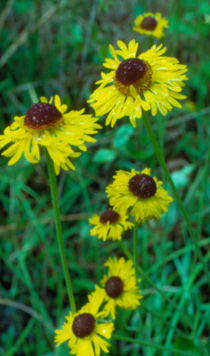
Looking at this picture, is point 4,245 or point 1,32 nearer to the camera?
point 4,245

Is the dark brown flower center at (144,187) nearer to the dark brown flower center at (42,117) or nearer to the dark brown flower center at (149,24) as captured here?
the dark brown flower center at (42,117)

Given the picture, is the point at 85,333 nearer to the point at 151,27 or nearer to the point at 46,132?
the point at 46,132

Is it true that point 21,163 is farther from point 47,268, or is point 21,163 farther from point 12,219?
point 47,268

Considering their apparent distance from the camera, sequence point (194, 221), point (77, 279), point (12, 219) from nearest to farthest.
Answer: point (77, 279) → point (194, 221) → point (12, 219)

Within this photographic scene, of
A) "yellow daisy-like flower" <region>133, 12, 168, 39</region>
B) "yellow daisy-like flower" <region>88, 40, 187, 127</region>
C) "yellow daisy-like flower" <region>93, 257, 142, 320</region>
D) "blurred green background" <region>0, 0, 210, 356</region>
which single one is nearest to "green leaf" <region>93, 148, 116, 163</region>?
"blurred green background" <region>0, 0, 210, 356</region>

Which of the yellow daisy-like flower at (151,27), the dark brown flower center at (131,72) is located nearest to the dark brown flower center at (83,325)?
the dark brown flower center at (131,72)

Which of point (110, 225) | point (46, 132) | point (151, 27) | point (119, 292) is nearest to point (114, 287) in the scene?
point (119, 292)

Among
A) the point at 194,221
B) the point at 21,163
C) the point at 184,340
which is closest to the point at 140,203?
the point at 184,340
